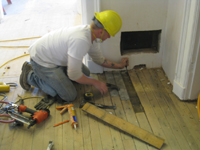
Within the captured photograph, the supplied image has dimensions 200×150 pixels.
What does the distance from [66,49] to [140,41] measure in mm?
1246

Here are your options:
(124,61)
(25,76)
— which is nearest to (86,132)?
(25,76)

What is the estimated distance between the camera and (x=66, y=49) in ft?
7.01

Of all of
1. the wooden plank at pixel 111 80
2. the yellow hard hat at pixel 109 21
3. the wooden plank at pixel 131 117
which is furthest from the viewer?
the wooden plank at pixel 111 80

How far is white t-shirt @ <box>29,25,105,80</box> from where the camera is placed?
6.49 ft

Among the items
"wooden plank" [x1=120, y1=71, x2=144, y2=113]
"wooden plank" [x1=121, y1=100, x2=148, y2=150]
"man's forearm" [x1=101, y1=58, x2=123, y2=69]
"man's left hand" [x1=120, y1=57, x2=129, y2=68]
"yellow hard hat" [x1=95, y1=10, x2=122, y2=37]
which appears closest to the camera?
"wooden plank" [x1=121, y1=100, x2=148, y2=150]

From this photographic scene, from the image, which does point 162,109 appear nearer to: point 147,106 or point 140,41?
point 147,106

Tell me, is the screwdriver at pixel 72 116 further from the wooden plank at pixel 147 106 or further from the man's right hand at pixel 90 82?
the wooden plank at pixel 147 106

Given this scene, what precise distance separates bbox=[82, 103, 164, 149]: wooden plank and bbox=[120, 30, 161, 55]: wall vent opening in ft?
3.52

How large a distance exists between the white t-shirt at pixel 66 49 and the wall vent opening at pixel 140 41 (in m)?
0.62

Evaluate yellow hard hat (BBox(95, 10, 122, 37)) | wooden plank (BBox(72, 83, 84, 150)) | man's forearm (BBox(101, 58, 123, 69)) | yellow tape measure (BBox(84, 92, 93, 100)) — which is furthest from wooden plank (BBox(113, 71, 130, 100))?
yellow hard hat (BBox(95, 10, 122, 37))

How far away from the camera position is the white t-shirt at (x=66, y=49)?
198cm

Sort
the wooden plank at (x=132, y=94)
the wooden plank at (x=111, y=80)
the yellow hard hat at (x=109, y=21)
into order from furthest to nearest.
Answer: the wooden plank at (x=111, y=80) < the wooden plank at (x=132, y=94) < the yellow hard hat at (x=109, y=21)

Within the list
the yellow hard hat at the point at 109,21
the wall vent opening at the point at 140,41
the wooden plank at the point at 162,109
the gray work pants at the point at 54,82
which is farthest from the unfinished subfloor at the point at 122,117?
the yellow hard hat at the point at 109,21

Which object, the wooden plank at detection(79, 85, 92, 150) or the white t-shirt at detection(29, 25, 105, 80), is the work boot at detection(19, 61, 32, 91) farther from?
the wooden plank at detection(79, 85, 92, 150)
